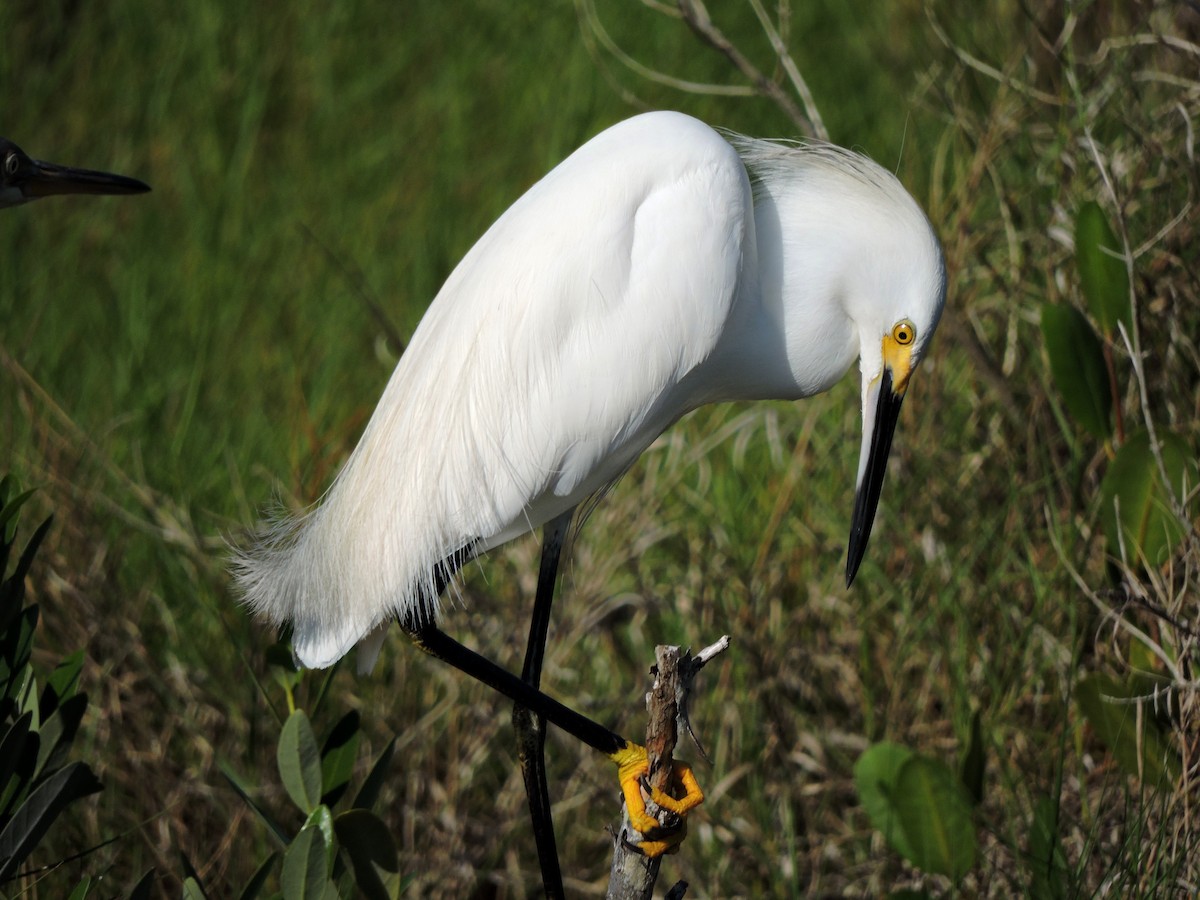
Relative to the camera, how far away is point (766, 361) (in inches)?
82.0

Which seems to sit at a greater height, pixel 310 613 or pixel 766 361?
pixel 766 361

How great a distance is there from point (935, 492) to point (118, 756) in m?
1.87

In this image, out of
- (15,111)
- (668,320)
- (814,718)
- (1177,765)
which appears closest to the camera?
(668,320)

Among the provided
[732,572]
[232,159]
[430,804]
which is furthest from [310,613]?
[232,159]

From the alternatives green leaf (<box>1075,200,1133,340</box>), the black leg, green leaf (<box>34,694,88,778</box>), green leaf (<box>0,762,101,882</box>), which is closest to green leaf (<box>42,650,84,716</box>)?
green leaf (<box>34,694,88,778</box>)

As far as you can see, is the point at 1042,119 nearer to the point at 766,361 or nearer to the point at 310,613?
the point at 766,361

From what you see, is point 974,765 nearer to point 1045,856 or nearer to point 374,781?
point 1045,856

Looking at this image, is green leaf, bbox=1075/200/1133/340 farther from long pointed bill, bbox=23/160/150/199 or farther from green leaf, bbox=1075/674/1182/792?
long pointed bill, bbox=23/160/150/199

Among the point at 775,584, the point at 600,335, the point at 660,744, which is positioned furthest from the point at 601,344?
the point at 775,584

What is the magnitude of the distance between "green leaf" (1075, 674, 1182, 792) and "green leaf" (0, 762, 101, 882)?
1547 mm

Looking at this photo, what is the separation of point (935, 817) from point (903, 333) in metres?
0.80

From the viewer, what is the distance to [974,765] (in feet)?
7.45

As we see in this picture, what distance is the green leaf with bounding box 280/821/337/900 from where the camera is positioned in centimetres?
156

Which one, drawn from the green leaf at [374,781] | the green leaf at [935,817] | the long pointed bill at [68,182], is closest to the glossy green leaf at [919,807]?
the green leaf at [935,817]
